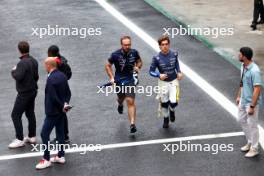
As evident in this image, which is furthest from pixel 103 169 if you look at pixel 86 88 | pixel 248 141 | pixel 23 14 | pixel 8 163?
pixel 23 14

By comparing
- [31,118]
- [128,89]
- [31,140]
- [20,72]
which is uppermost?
[20,72]

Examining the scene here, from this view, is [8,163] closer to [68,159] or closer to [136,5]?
[68,159]

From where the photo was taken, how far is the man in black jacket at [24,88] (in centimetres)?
1259

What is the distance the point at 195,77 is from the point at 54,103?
5.50 metres

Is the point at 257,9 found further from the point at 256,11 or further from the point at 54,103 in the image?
the point at 54,103

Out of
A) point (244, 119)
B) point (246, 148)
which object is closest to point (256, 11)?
point (246, 148)

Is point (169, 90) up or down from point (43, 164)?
up

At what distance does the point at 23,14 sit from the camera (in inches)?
872

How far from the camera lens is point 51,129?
1212 centimetres

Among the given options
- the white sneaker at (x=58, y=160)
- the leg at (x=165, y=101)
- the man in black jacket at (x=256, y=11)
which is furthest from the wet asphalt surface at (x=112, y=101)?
the man in black jacket at (x=256, y=11)

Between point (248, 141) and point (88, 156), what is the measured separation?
290 centimetres

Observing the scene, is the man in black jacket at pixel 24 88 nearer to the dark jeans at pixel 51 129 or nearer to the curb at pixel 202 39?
the dark jeans at pixel 51 129

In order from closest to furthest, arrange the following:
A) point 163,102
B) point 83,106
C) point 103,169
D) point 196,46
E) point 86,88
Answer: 1. point 103,169
2. point 163,102
3. point 83,106
4. point 86,88
5. point 196,46

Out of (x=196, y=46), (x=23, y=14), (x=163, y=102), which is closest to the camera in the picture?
(x=163, y=102)
